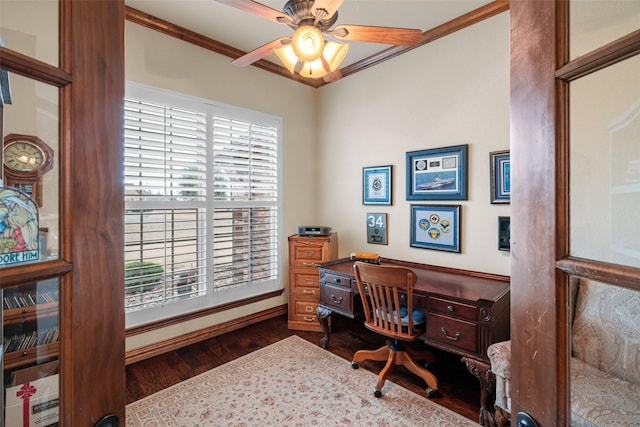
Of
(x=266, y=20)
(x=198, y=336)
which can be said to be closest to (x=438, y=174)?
(x=266, y=20)

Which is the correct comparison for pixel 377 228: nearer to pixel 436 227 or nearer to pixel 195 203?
pixel 436 227

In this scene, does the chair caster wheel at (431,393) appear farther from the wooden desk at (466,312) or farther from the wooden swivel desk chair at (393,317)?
the wooden desk at (466,312)

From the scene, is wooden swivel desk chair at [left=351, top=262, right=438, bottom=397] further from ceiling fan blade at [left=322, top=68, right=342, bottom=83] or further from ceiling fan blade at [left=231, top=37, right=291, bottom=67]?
ceiling fan blade at [left=231, top=37, right=291, bottom=67]

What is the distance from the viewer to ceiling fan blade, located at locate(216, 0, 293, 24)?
1553 millimetres

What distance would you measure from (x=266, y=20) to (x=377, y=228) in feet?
7.35

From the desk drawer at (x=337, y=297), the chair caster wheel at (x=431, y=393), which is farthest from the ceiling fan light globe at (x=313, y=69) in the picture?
the chair caster wheel at (x=431, y=393)

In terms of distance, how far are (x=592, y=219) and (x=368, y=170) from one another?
2.72 meters

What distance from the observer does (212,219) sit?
2973 mm

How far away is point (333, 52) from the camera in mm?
1963

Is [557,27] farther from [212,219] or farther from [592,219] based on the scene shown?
[212,219]

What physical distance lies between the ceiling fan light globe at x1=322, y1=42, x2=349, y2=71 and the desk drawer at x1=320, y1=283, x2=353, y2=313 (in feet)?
5.90

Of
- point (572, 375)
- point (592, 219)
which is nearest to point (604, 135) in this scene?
point (592, 219)

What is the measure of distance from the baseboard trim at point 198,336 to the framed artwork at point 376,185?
1.69 m

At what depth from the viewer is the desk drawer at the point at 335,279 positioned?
258cm
